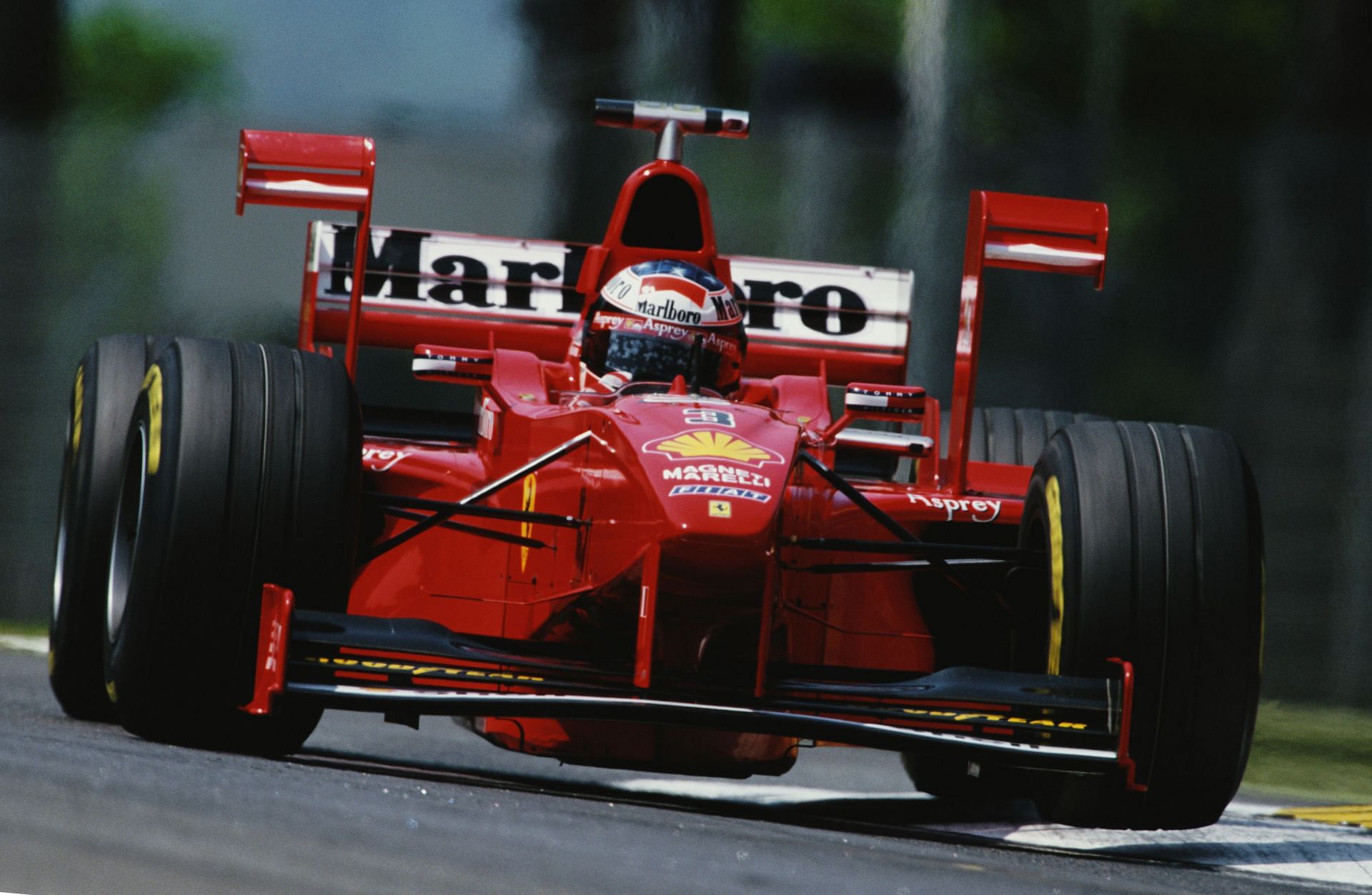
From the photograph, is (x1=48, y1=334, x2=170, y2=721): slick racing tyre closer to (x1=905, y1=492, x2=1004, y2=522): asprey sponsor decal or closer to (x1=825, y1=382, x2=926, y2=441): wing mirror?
(x1=825, y1=382, x2=926, y2=441): wing mirror

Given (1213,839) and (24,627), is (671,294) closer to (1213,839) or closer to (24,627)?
(1213,839)

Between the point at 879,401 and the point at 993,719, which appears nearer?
the point at 993,719

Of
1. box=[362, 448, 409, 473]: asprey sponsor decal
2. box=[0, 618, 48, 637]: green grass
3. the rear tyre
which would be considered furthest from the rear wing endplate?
box=[0, 618, 48, 637]: green grass

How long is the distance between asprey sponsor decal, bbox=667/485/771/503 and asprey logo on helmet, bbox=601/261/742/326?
122cm

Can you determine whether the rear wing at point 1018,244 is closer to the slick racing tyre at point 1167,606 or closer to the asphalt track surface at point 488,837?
the slick racing tyre at point 1167,606

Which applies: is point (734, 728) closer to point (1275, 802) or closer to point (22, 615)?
point (1275, 802)

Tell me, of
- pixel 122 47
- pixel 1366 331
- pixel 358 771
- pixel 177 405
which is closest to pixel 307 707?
pixel 358 771

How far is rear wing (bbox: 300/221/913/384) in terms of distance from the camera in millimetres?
6977

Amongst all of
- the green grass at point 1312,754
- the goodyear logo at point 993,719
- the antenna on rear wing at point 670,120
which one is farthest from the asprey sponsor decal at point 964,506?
the green grass at point 1312,754

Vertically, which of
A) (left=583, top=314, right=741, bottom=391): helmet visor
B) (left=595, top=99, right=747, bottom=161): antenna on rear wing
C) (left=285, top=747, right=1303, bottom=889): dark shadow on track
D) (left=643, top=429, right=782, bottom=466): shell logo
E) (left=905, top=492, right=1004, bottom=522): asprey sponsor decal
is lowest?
(left=285, top=747, right=1303, bottom=889): dark shadow on track

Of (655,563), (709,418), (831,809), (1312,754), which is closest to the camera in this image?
(655,563)

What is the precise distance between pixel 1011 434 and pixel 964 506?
1.68m

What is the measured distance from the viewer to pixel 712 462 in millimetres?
4414

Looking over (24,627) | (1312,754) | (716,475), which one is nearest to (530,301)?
(716,475)
